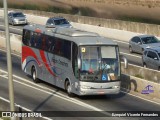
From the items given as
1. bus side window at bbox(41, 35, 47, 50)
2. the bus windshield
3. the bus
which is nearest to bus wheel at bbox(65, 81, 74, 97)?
the bus

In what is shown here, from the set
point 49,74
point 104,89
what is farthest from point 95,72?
point 49,74

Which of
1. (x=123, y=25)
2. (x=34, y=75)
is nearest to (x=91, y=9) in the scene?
(x=123, y=25)

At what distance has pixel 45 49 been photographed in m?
29.3

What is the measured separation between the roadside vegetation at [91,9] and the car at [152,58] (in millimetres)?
28625

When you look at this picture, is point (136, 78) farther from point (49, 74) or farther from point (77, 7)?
point (77, 7)

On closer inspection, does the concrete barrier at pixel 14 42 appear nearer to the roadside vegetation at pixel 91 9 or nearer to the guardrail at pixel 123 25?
the guardrail at pixel 123 25

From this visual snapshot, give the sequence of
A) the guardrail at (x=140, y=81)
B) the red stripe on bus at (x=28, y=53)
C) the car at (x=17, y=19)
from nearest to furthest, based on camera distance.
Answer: the guardrail at (x=140, y=81) < the red stripe on bus at (x=28, y=53) < the car at (x=17, y=19)

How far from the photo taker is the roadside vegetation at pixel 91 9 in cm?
7090

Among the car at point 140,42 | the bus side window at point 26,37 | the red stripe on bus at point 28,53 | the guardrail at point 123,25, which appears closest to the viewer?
the red stripe on bus at point 28,53

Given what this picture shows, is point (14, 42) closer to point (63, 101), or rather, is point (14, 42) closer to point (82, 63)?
point (63, 101)

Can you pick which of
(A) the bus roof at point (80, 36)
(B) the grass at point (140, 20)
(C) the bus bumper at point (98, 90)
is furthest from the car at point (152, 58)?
(B) the grass at point (140, 20)

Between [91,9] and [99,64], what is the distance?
191ft

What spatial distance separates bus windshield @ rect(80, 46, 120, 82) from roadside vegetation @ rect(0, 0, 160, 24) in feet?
127

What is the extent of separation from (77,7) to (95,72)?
6166 centimetres
